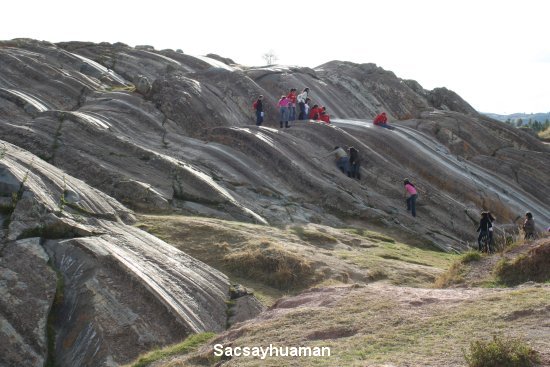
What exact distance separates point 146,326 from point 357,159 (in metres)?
24.3

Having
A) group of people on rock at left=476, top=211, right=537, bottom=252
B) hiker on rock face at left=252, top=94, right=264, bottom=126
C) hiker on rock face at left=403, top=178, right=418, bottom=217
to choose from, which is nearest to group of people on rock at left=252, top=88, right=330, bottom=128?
hiker on rock face at left=252, top=94, right=264, bottom=126

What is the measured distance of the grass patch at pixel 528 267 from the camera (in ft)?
59.2

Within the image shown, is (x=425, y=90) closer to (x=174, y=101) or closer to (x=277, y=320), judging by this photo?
(x=174, y=101)

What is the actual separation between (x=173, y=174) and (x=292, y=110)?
1668cm

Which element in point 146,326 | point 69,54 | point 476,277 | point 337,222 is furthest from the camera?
point 69,54

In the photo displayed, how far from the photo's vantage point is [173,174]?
31.4 m

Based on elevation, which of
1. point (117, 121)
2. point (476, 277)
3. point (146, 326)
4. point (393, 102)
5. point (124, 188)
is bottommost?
point (146, 326)

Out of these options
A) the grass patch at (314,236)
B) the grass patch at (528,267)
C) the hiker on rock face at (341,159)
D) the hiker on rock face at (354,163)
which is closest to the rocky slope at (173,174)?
the hiker on rock face at (354,163)

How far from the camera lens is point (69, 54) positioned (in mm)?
51000

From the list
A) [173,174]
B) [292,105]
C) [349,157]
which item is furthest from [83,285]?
[292,105]

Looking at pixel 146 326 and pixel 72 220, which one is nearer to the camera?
pixel 146 326

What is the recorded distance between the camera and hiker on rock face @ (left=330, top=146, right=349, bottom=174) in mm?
39344

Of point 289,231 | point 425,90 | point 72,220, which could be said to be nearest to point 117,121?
point 289,231

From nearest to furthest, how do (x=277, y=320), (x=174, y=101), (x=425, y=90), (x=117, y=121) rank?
(x=277, y=320)
(x=117, y=121)
(x=174, y=101)
(x=425, y=90)
